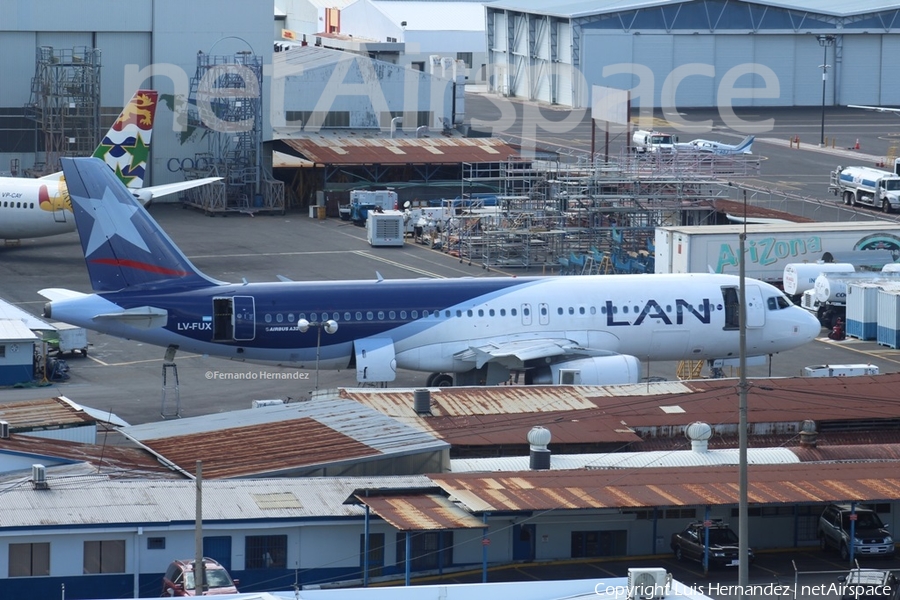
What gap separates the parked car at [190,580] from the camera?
33.5 metres

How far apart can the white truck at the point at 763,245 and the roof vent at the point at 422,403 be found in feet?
102

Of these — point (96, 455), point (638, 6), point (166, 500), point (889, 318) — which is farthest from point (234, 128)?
point (166, 500)

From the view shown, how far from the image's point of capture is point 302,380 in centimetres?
6138

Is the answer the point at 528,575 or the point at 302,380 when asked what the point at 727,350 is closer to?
the point at 302,380

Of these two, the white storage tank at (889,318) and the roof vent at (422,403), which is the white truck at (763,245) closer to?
the white storage tank at (889,318)

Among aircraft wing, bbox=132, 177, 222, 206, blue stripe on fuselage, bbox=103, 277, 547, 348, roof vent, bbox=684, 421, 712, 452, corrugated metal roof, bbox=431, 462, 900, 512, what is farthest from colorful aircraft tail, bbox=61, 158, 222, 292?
aircraft wing, bbox=132, 177, 222, 206

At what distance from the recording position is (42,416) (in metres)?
47.8

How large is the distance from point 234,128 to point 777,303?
185 feet

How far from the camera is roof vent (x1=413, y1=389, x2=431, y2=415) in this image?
48375mm

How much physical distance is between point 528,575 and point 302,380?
23.7 m

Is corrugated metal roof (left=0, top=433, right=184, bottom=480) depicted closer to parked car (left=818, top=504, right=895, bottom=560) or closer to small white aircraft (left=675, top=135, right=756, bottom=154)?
parked car (left=818, top=504, right=895, bottom=560)

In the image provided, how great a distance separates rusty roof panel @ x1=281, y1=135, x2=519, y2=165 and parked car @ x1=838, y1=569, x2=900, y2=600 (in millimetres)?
72378

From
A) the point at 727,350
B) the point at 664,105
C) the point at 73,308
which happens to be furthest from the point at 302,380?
the point at 664,105

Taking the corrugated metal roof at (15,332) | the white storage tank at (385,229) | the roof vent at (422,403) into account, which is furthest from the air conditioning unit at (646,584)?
the white storage tank at (385,229)
